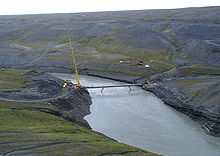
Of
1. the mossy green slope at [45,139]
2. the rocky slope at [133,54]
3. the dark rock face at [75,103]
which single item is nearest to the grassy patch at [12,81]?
the rocky slope at [133,54]

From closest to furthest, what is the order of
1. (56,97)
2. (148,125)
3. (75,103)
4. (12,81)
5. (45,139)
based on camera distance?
(45,139) → (148,125) → (56,97) → (75,103) → (12,81)

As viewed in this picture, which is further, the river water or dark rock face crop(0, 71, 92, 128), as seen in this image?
dark rock face crop(0, 71, 92, 128)

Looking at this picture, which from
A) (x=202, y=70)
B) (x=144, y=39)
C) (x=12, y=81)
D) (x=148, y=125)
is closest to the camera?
(x=148, y=125)

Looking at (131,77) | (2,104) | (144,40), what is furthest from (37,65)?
(2,104)

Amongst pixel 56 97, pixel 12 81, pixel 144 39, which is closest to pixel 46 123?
pixel 56 97

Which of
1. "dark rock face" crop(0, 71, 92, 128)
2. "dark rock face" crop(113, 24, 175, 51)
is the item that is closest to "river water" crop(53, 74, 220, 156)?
"dark rock face" crop(0, 71, 92, 128)

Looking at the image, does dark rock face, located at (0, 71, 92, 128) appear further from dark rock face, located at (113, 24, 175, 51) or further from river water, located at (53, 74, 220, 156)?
dark rock face, located at (113, 24, 175, 51)

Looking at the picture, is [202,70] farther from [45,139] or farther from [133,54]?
[45,139]

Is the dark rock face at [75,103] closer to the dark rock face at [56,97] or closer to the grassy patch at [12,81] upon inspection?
the dark rock face at [56,97]
